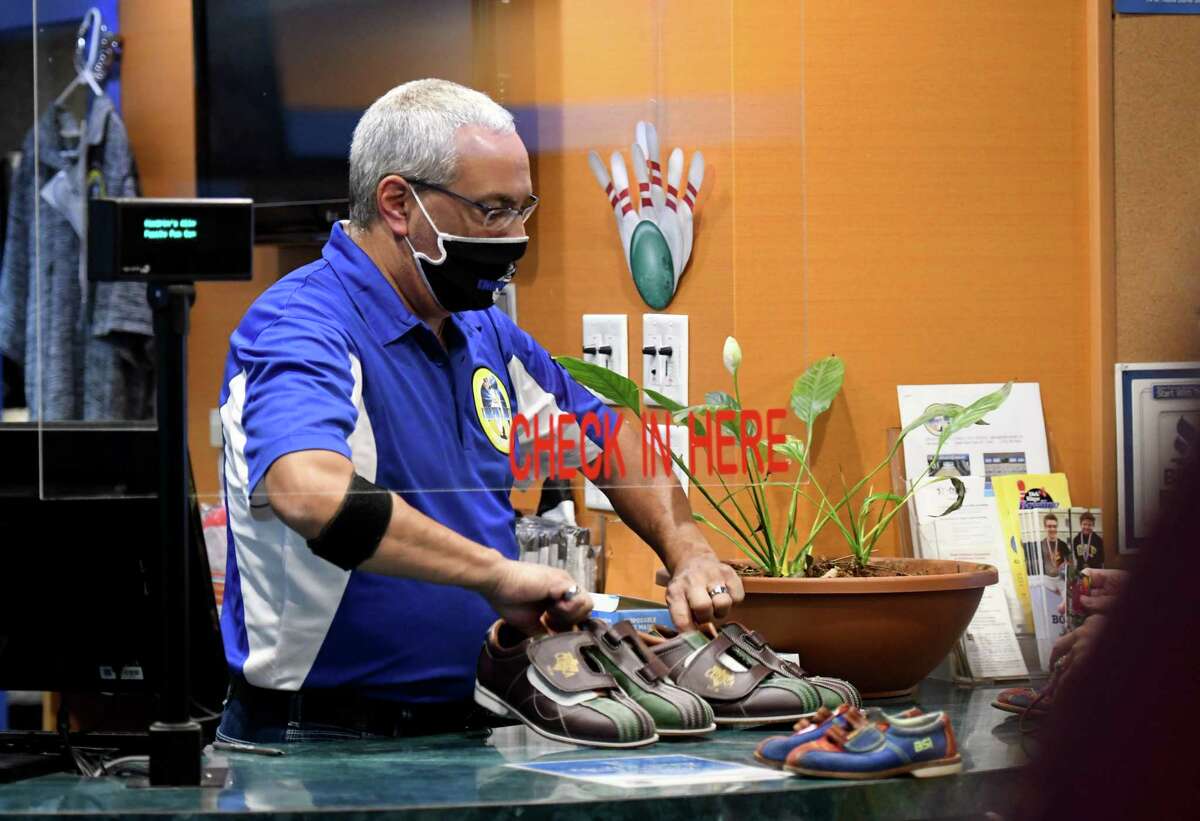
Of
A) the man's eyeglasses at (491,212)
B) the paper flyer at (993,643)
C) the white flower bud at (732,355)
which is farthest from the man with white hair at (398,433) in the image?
the paper flyer at (993,643)

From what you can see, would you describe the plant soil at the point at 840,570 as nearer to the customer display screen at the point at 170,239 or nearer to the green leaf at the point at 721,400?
the green leaf at the point at 721,400

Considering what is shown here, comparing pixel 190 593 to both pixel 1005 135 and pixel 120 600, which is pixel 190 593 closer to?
pixel 120 600

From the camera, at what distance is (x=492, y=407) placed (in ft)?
7.27

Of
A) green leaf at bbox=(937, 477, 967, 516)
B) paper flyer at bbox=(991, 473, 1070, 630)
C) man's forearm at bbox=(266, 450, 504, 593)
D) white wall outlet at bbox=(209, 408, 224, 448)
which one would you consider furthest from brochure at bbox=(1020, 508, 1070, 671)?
white wall outlet at bbox=(209, 408, 224, 448)

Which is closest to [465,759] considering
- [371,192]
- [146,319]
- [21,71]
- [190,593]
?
[190,593]

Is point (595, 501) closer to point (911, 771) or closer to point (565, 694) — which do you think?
point (565, 694)

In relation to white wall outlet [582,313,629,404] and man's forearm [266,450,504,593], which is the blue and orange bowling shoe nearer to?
man's forearm [266,450,504,593]

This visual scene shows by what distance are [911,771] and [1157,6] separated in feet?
5.76

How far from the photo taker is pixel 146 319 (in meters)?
1.85

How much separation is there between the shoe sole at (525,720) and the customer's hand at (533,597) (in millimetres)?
91

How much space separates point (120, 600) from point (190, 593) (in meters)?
0.08

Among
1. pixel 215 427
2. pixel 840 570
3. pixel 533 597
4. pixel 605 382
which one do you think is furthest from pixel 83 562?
pixel 840 570

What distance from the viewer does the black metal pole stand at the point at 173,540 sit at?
5.34 ft

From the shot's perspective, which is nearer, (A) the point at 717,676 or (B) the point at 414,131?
(A) the point at 717,676
